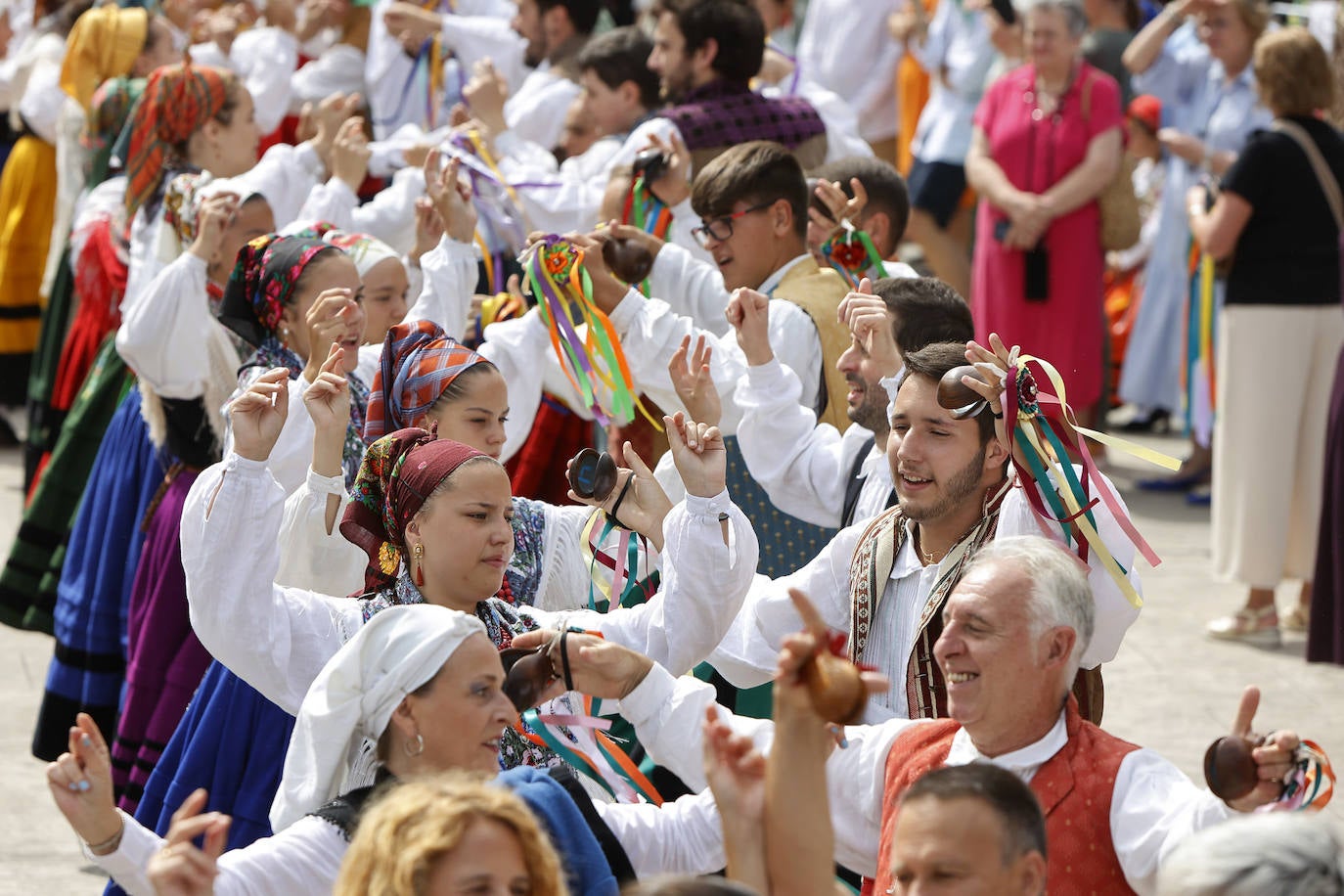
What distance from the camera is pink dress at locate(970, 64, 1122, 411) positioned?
342 inches

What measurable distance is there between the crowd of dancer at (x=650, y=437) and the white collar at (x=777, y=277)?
1 centimetres

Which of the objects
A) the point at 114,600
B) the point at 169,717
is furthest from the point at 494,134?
the point at 169,717

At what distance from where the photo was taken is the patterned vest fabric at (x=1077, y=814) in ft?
A: 9.45

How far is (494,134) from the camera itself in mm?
6941

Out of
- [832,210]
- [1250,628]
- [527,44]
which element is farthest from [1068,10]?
[832,210]

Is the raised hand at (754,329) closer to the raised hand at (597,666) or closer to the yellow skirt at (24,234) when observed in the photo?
the raised hand at (597,666)

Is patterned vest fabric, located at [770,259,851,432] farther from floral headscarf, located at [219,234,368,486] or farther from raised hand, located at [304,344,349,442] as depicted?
raised hand, located at [304,344,349,442]

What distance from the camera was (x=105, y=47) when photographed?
8180mm

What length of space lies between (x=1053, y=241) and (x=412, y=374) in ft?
17.3

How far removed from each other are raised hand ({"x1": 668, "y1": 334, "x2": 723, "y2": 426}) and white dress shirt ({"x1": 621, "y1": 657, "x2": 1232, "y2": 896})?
102 centimetres

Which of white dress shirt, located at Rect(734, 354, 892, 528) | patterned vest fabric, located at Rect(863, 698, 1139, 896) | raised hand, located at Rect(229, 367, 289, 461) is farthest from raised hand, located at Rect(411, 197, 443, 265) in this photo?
patterned vest fabric, located at Rect(863, 698, 1139, 896)

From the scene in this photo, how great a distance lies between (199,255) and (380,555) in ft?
7.20

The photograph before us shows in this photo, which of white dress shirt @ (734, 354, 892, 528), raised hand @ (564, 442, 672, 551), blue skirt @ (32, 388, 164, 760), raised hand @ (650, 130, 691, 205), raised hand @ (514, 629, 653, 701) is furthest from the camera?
raised hand @ (650, 130, 691, 205)

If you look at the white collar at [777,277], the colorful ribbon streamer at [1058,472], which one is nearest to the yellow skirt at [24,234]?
the white collar at [777,277]
